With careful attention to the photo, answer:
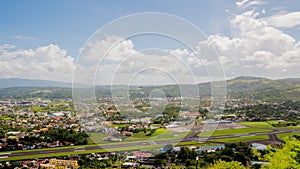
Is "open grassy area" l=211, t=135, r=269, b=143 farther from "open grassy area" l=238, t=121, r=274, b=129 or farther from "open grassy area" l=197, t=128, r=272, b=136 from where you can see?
"open grassy area" l=238, t=121, r=274, b=129

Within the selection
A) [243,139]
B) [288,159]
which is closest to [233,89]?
[243,139]

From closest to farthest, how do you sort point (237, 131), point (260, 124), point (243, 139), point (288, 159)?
point (288, 159)
point (243, 139)
point (237, 131)
point (260, 124)

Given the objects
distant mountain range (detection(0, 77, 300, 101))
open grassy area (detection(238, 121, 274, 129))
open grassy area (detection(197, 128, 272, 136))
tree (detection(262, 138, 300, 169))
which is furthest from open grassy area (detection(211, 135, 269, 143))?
tree (detection(262, 138, 300, 169))

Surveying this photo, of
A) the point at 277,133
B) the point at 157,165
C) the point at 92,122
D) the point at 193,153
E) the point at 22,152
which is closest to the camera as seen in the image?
the point at 92,122

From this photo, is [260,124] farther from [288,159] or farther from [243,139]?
[288,159]

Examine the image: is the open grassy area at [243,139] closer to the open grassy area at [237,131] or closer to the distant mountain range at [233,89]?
the open grassy area at [237,131]

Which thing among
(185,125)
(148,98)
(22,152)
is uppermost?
(148,98)

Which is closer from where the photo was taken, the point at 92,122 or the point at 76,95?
the point at 76,95

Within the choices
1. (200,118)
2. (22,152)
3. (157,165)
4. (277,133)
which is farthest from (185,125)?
(277,133)

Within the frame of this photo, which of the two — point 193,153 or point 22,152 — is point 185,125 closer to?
point 193,153

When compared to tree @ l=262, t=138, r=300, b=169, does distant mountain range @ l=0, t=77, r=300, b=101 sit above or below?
above

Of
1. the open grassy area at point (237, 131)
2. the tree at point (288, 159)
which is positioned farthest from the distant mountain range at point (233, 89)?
the open grassy area at point (237, 131)
